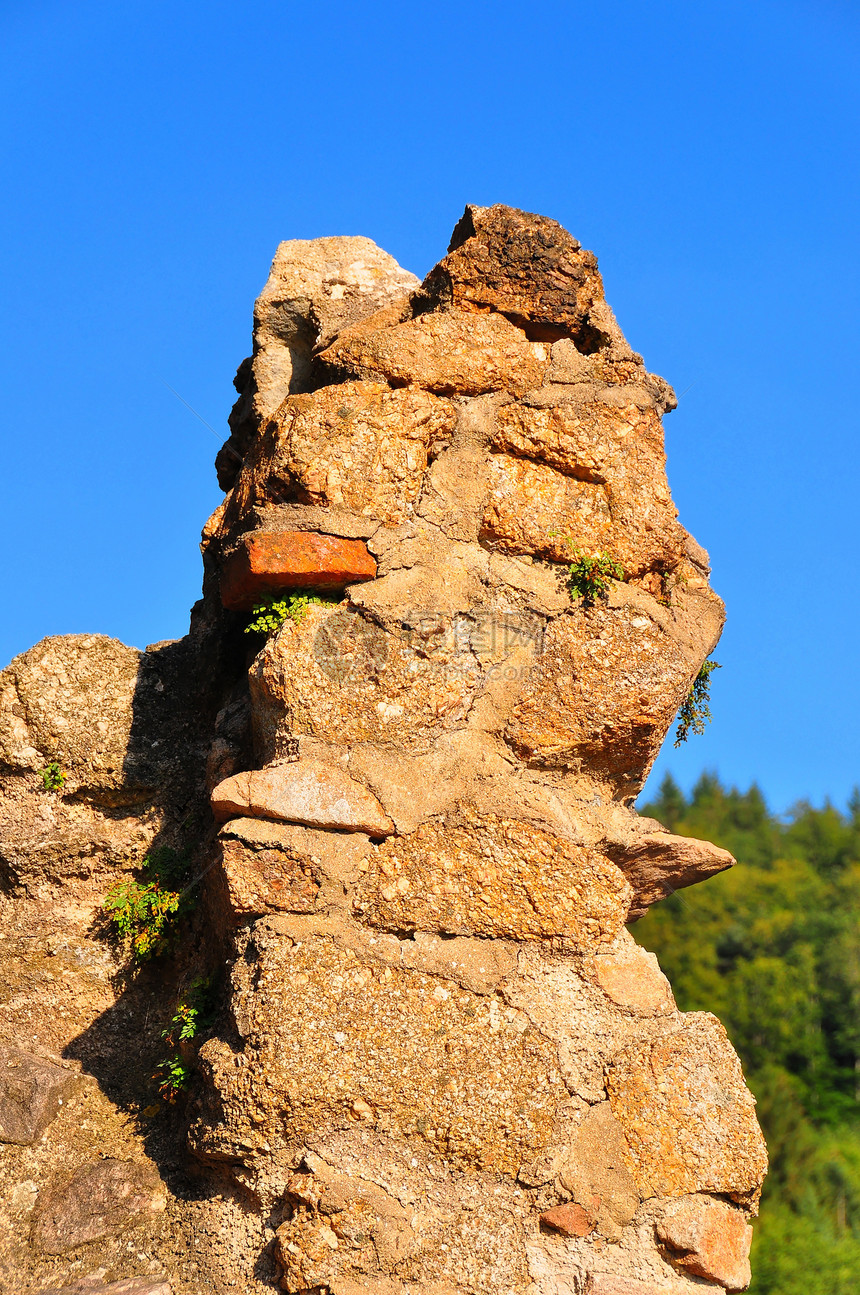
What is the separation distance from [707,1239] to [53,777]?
1.82 metres

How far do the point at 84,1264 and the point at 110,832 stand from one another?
1.02 metres

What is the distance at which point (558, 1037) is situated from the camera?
232cm

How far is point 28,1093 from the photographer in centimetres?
240

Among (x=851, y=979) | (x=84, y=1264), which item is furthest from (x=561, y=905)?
(x=851, y=979)

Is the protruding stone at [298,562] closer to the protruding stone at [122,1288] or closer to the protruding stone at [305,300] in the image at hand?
the protruding stone at [305,300]

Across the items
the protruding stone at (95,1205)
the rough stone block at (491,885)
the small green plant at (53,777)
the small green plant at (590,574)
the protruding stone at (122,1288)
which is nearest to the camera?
the protruding stone at (122,1288)

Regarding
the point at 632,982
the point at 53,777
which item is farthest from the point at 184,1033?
the point at 632,982

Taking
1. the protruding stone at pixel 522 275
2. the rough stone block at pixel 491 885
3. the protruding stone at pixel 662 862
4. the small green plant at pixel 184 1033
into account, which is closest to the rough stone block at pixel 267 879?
the rough stone block at pixel 491 885

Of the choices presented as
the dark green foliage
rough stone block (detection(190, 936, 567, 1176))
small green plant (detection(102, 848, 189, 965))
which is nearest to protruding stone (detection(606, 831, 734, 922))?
rough stone block (detection(190, 936, 567, 1176))

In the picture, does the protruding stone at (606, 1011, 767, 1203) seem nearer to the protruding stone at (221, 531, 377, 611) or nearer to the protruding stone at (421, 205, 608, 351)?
the protruding stone at (221, 531, 377, 611)

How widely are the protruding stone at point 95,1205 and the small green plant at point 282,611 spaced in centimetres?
115

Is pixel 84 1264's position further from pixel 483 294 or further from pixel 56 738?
pixel 483 294

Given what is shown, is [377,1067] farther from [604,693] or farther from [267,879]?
[604,693]

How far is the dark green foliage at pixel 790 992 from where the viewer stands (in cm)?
2342
